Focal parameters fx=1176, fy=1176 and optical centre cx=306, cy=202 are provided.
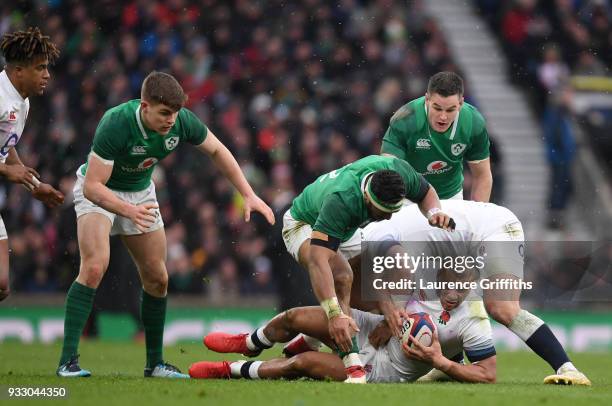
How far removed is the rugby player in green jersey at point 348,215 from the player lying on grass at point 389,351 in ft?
0.80

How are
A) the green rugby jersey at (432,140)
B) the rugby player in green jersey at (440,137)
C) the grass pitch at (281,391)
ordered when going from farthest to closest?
the green rugby jersey at (432,140) → the rugby player in green jersey at (440,137) → the grass pitch at (281,391)

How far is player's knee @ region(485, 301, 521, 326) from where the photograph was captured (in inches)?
335

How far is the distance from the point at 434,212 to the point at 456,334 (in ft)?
2.94

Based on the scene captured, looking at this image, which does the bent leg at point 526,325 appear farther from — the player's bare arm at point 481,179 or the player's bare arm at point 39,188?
the player's bare arm at point 39,188

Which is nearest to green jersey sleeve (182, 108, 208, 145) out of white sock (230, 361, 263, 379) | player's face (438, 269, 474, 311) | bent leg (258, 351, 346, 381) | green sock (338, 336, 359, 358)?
white sock (230, 361, 263, 379)

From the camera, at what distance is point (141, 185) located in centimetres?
906

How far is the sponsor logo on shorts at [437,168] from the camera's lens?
33.2ft

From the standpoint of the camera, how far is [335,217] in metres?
7.96

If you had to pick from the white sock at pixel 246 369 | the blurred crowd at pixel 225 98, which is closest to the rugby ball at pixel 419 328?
the white sock at pixel 246 369

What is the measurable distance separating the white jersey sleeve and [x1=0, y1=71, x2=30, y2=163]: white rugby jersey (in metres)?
3.60

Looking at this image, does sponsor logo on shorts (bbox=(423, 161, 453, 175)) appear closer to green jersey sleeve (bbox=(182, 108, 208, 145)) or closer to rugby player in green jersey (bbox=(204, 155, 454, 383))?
rugby player in green jersey (bbox=(204, 155, 454, 383))

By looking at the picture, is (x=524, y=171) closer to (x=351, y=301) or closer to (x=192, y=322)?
(x=192, y=322)

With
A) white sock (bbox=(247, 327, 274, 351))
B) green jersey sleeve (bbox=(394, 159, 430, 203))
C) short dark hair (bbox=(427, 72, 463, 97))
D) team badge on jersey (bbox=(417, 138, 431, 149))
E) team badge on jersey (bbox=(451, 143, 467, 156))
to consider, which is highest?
short dark hair (bbox=(427, 72, 463, 97))

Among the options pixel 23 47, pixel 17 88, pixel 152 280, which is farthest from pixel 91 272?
pixel 23 47
